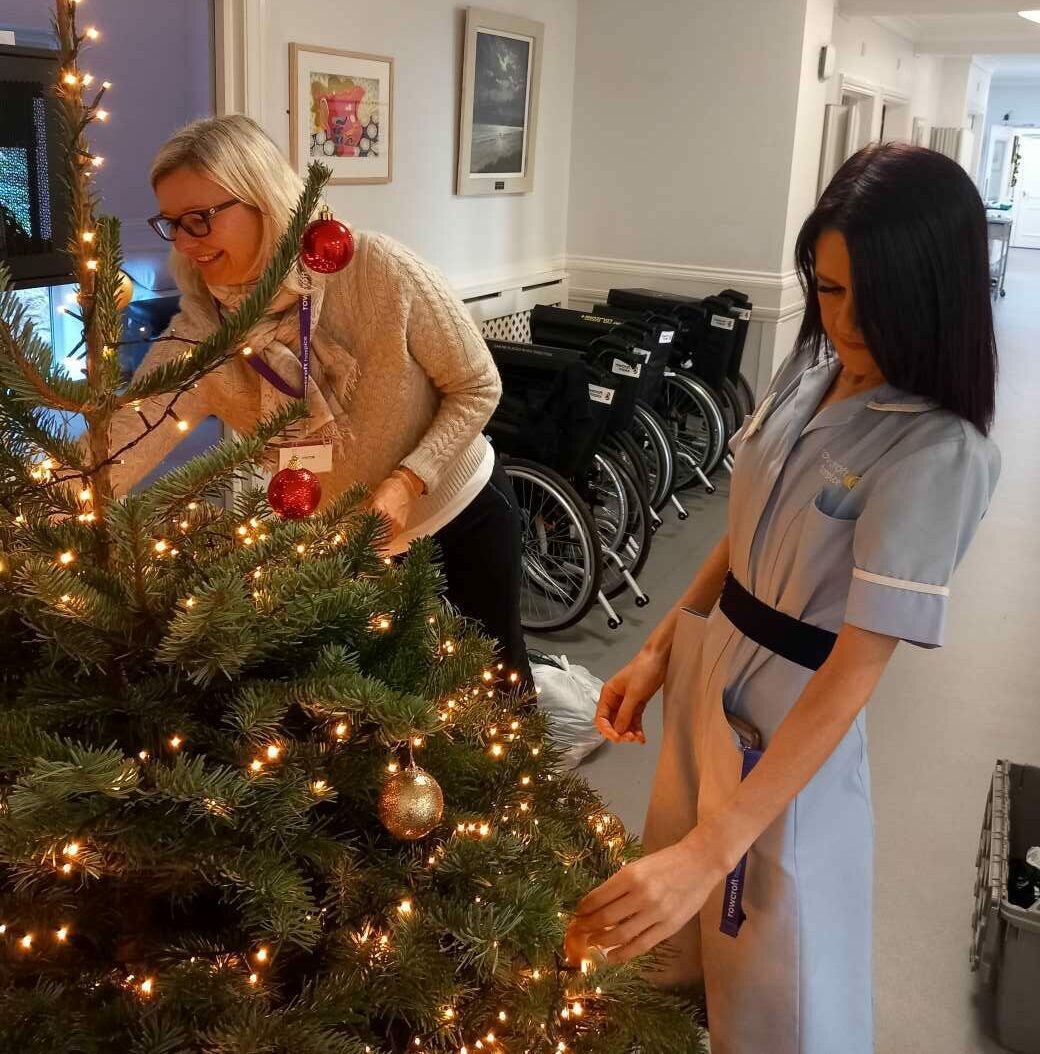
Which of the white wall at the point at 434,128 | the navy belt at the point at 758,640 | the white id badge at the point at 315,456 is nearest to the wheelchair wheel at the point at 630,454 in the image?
the white wall at the point at 434,128

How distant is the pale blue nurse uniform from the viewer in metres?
1.18

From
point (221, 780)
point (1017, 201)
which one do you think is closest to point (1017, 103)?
point (1017, 201)

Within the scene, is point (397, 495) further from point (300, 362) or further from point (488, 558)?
point (488, 558)

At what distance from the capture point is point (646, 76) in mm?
5969

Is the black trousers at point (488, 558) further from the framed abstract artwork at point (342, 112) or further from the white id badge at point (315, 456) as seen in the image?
the framed abstract artwork at point (342, 112)

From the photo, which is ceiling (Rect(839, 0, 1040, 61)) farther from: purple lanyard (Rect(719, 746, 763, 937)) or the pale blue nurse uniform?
purple lanyard (Rect(719, 746, 763, 937))

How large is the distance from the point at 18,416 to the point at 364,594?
29 cm

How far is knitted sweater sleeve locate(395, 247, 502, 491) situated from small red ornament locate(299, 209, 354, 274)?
83 centimetres

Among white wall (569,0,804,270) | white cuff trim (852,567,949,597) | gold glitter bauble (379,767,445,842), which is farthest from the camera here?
white wall (569,0,804,270)

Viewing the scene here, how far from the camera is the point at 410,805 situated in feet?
2.91

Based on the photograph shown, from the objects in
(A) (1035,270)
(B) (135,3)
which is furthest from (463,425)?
(A) (1035,270)

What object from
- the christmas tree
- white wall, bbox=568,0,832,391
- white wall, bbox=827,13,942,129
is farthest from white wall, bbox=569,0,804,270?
the christmas tree

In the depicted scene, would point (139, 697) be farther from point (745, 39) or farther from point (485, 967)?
point (745, 39)

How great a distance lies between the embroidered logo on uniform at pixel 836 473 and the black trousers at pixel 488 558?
41.8 inches
